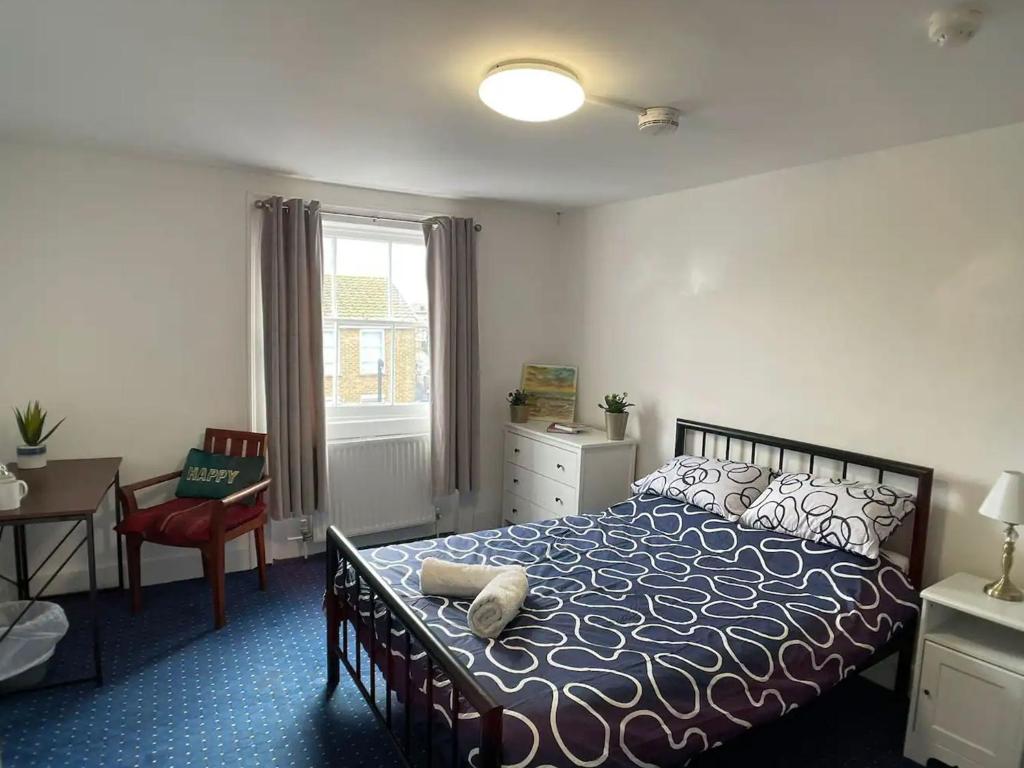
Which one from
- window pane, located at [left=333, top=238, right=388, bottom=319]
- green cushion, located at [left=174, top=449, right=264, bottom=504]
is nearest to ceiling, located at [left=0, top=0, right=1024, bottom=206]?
window pane, located at [left=333, top=238, right=388, bottom=319]

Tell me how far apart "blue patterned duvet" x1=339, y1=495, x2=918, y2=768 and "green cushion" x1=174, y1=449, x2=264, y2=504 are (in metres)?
1.11

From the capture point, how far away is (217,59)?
1.93 meters

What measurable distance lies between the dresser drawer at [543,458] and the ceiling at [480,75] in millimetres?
1713

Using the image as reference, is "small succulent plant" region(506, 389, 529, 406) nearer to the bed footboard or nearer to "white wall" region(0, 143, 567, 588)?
"white wall" region(0, 143, 567, 588)

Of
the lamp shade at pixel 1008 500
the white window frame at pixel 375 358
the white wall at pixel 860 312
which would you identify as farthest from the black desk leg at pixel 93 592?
the lamp shade at pixel 1008 500

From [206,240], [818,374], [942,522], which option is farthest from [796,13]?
[206,240]

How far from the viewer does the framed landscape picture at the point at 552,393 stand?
450 centimetres

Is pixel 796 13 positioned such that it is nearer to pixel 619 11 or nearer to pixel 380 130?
pixel 619 11

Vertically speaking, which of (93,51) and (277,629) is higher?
(93,51)

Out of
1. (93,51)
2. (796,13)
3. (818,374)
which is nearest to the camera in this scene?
(796,13)

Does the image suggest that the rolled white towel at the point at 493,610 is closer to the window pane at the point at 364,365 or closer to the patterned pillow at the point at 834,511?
the patterned pillow at the point at 834,511

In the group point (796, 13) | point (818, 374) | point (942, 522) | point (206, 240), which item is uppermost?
point (796, 13)

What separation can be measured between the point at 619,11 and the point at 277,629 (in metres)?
2.96

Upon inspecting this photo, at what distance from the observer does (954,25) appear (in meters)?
1.55
